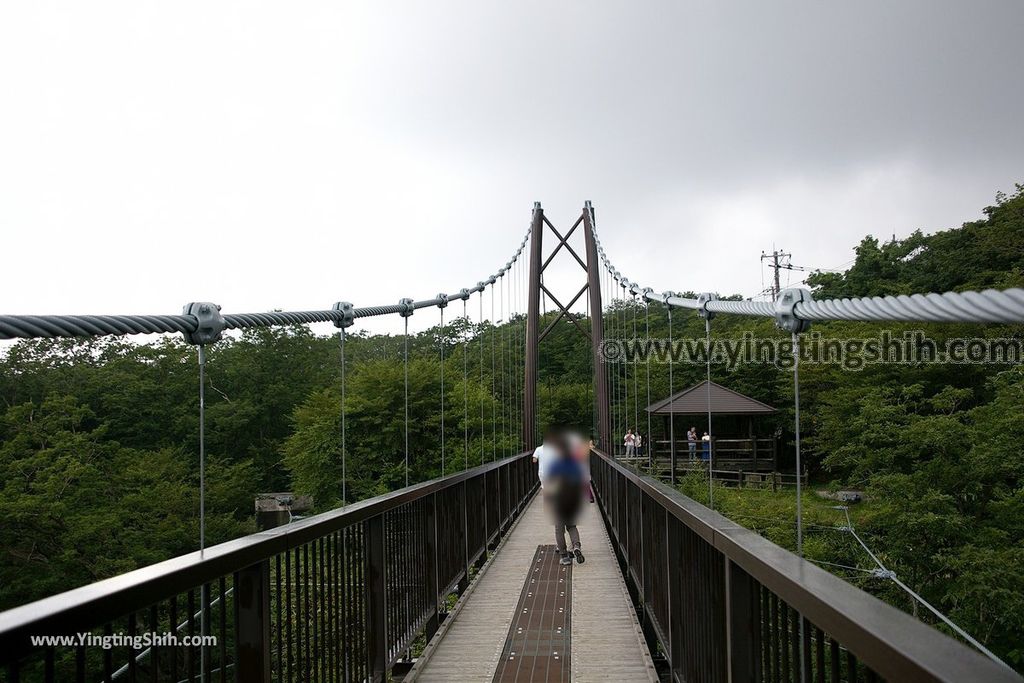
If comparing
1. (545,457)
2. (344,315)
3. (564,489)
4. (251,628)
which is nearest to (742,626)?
(251,628)

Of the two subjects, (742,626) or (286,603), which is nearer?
(742,626)

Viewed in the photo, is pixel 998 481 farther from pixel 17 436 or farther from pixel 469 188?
pixel 469 188

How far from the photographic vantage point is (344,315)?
284cm

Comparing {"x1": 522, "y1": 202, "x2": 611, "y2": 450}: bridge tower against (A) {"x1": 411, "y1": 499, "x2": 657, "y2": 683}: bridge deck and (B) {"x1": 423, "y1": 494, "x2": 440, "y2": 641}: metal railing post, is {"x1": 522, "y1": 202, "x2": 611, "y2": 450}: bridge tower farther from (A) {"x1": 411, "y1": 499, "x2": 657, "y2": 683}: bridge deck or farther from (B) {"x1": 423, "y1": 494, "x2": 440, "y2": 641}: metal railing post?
(B) {"x1": 423, "y1": 494, "x2": 440, "y2": 641}: metal railing post

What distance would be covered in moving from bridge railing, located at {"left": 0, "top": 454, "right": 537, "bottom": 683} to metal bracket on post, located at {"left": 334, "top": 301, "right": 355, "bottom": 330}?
0.63 meters

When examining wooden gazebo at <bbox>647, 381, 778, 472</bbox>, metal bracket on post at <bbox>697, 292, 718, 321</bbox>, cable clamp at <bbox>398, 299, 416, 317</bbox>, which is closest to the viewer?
metal bracket on post at <bbox>697, 292, 718, 321</bbox>

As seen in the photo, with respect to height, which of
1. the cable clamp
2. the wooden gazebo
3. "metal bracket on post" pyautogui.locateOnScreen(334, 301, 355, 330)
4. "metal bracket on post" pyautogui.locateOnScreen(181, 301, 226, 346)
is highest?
Answer: the cable clamp

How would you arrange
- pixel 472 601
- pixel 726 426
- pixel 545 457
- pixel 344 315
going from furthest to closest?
1. pixel 726 426
2. pixel 545 457
3. pixel 472 601
4. pixel 344 315

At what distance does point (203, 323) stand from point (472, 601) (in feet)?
11.2

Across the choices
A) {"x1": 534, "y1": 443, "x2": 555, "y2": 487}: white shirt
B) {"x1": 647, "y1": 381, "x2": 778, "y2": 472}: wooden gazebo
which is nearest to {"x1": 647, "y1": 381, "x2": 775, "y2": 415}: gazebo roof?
{"x1": 647, "y1": 381, "x2": 778, "y2": 472}: wooden gazebo

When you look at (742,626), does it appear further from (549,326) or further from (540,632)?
(549,326)

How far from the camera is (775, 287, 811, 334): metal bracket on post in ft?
5.65
